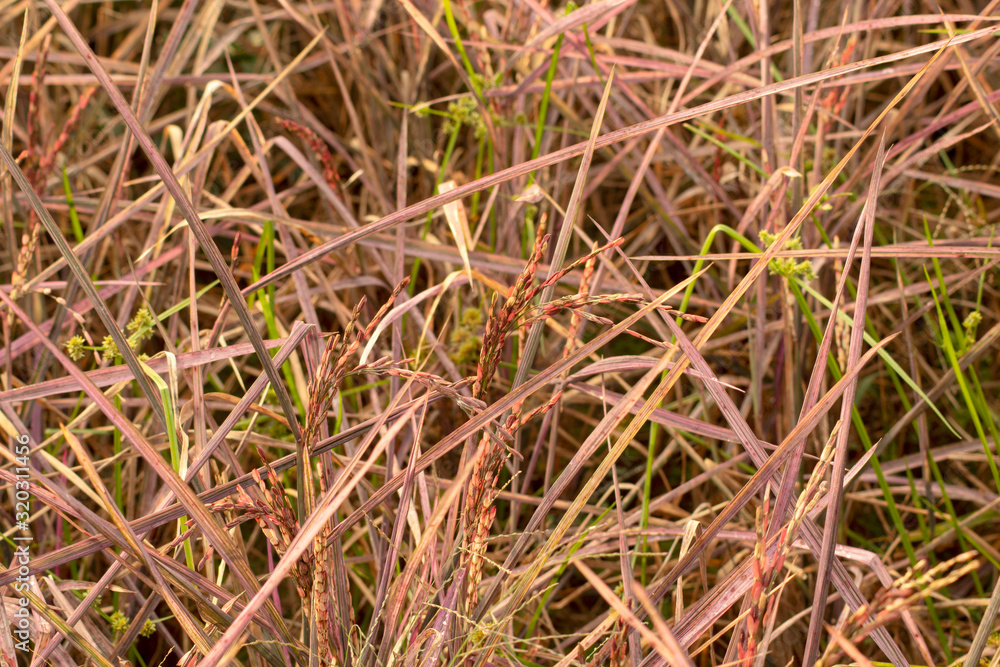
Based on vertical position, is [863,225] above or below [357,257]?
above

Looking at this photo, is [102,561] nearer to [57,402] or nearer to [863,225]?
[57,402]

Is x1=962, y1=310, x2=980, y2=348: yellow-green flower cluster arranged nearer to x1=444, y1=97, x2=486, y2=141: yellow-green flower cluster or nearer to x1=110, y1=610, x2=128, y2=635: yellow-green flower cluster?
x1=444, y1=97, x2=486, y2=141: yellow-green flower cluster

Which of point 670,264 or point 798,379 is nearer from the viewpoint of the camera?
point 798,379

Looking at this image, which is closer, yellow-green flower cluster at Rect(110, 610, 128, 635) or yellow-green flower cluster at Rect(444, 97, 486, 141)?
yellow-green flower cluster at Rect(110, 610, 128, 635)

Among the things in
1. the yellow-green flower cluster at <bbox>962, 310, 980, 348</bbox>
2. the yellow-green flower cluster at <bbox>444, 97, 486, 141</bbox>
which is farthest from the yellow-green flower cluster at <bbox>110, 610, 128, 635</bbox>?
the yellow-green flower cluster at <bbox>962, 310, 980, 348</bbox>

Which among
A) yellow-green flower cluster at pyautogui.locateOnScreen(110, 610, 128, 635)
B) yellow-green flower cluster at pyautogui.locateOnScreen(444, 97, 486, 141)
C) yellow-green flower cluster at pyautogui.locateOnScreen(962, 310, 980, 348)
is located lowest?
yellow-green flower cluster at pyautogui.locateOnScreen(962, 310, 980, 348)

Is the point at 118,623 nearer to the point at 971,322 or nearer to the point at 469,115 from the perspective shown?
the point at 469,115

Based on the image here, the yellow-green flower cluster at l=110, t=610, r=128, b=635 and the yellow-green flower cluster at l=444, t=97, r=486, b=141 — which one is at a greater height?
the yellow-green flower cluster at l=444, t=97, r=486, b=141

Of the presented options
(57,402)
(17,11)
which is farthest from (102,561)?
(17,11)

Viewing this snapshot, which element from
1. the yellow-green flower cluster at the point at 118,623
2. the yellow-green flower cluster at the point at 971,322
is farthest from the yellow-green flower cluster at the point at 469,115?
the yellow-green flower cluster at the point at 118,623

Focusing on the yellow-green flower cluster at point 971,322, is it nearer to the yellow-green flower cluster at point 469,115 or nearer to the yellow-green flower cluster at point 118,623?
the yellow-green flower cluster at point 469,115

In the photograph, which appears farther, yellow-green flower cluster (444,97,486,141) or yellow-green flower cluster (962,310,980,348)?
yellow-green flower cluster (444,97,486,141)

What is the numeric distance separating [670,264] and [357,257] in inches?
26.7

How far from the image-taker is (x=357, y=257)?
1327 millimetres
